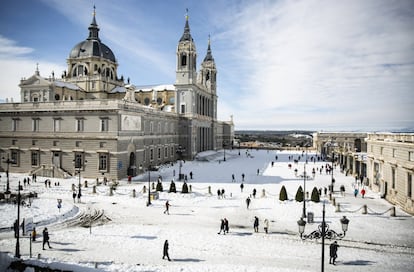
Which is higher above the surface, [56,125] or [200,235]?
[56,125]

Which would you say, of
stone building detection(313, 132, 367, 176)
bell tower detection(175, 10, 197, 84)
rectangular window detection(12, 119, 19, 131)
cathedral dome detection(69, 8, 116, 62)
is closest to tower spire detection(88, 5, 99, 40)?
cathedral dome detection(69, 8, 116, 62)

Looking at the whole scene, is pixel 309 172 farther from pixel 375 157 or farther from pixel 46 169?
pixel 46 169

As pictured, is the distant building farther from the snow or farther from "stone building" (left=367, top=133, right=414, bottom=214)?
the snow

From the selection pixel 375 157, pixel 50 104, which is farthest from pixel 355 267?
pixel 50 104

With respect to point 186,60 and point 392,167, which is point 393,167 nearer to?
point 392,167

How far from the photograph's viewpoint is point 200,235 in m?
19.5

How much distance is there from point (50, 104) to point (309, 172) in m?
41.9

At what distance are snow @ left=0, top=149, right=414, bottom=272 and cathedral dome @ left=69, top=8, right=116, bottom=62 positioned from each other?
39465mm

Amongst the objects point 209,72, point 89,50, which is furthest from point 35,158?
point 209,72

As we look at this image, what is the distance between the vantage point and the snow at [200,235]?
15.1 meters

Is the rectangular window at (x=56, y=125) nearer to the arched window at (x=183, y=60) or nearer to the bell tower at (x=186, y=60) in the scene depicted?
the bell tower at (x=186, y=60)

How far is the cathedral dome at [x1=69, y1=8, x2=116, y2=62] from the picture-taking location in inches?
2534

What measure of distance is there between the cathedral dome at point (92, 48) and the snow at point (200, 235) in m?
39.5

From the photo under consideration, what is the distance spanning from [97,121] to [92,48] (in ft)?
103
